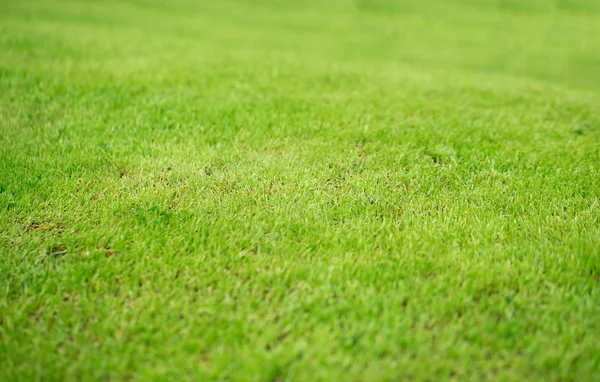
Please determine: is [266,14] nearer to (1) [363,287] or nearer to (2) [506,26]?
(2) [506,26]

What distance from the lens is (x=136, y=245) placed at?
139 inches

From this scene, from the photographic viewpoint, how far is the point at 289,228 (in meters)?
3.77

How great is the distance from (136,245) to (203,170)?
1.33m

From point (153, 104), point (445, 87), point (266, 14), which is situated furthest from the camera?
point (266, 14)

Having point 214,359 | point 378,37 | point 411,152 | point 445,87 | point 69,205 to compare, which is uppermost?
point 378,37

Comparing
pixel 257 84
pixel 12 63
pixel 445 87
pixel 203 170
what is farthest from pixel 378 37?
pixel 203 170

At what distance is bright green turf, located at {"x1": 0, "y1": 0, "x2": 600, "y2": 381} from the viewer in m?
2.68

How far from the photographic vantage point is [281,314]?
115 inches

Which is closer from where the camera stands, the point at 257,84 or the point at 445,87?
the point at 257,84

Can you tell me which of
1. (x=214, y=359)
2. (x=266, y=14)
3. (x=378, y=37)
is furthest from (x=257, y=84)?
(x=266, y=14)

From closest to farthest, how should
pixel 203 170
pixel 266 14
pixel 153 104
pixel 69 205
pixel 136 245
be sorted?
pixel 136 245 < pixel 69 205 < pixel 203 170 < pixel 153 104 < pixel 266 14

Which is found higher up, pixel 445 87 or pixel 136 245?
pixel 445 87

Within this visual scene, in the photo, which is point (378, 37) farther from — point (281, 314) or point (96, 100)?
point (281, 314)

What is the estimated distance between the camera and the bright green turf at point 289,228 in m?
2.68
